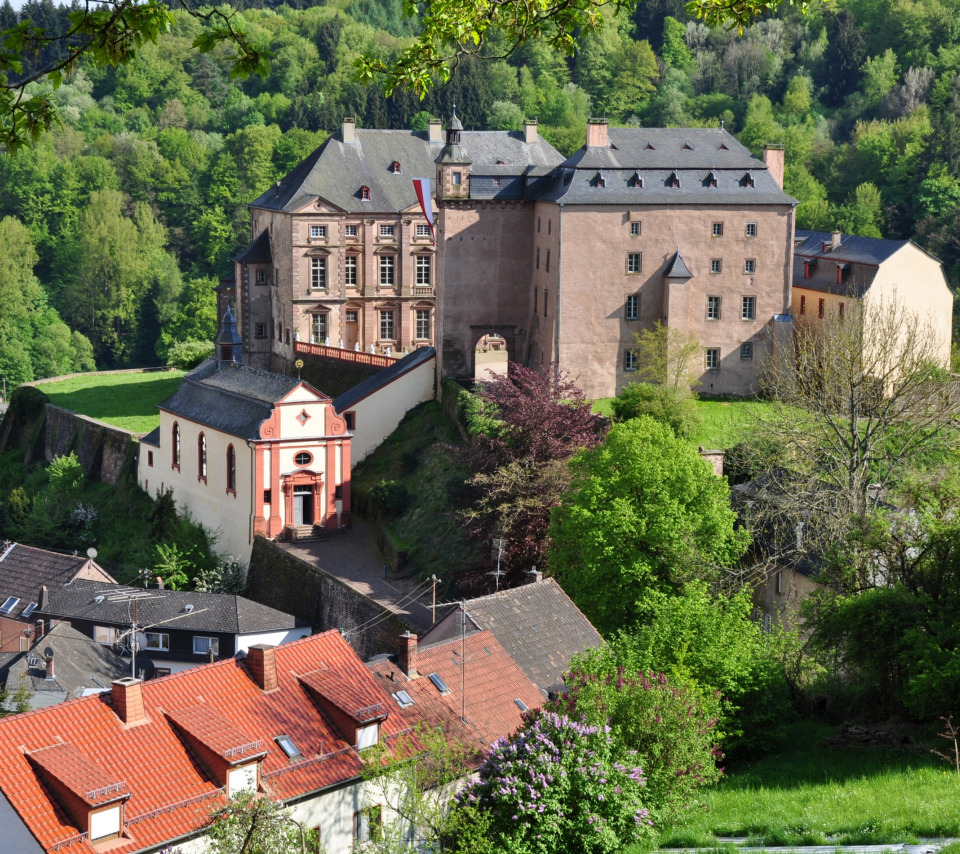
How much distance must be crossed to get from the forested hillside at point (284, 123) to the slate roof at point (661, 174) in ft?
122

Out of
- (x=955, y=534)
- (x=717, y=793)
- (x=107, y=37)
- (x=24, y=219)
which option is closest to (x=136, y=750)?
(x=717, y=793)

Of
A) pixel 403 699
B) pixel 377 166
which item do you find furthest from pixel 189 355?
pixel 403 699

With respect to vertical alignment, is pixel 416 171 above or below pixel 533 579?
above

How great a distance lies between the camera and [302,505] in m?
48.3

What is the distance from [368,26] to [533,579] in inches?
4067

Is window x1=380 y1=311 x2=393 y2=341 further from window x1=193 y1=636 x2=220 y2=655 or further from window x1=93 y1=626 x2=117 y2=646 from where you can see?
window x1=193 y1=636 x2=220 y2=655

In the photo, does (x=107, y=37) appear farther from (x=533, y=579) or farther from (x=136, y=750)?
(x=533, y=579)

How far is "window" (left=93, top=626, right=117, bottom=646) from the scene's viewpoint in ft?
145

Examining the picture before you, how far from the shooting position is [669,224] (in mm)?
47844

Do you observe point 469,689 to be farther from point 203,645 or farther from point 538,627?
point 203,645

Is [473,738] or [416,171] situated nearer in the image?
[473,738]

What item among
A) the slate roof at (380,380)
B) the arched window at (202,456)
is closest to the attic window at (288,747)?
the slate roof at (380,380)

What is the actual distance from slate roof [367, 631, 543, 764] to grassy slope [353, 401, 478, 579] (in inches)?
416

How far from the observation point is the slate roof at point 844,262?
5153 cm
